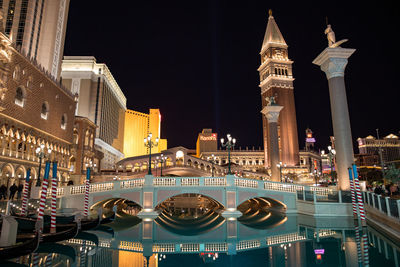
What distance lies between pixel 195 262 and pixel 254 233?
488 centimetres

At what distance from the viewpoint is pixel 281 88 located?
7719 cm

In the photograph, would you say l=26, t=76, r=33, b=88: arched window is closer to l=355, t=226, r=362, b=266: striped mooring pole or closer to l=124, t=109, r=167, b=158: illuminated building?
l=355, t=226, r=362, b=266: striped mooring pole

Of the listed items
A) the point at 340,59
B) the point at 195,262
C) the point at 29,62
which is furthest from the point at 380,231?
the point at 29,62

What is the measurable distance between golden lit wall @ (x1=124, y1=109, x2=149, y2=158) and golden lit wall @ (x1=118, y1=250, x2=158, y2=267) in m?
99.3

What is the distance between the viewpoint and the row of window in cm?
2889

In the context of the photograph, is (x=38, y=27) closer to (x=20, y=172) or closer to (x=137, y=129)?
(x=20, y=172)

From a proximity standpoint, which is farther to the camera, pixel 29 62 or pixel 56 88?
pixel 56 88

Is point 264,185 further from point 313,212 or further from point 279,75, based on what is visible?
point 279,75

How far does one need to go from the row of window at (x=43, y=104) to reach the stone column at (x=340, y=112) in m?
29.6

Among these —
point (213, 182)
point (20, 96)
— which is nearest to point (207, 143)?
point (20, 96)

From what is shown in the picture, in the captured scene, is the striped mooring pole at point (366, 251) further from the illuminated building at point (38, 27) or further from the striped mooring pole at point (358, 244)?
the illuminated building at point (38, 27)

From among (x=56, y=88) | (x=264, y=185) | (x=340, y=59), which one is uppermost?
(x=56, y=88)

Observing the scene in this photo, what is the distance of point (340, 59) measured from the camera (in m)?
18.9

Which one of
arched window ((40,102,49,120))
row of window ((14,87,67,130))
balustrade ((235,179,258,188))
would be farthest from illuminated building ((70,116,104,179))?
balustrade ((235,179,258,188))
